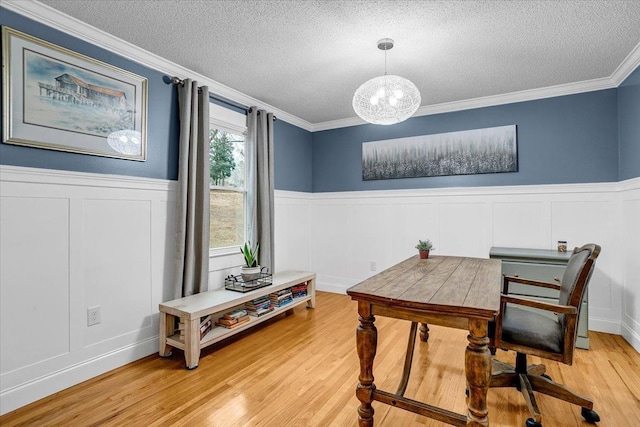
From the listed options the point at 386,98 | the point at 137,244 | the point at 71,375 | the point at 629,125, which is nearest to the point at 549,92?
the point at 629,125

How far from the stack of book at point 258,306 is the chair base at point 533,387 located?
1.98m

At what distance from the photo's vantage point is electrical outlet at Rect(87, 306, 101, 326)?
7.34 feet

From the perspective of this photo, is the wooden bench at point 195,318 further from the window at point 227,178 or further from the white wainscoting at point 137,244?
the window at point 227,178

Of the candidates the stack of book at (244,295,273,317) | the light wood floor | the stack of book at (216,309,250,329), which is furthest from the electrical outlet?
the stack of book at (244,295,273,317)

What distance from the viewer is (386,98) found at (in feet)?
7.47

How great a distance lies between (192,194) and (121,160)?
0.59 m

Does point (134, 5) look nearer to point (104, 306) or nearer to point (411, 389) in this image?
point (104, 306)

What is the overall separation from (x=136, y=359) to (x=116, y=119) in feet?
6.17

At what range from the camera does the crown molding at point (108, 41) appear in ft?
6.33

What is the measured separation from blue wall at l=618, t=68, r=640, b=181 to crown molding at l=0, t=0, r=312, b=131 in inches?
144

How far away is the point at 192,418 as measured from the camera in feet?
5.82

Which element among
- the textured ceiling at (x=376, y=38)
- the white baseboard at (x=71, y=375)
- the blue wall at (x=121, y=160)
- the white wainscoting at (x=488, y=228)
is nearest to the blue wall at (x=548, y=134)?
the white wainscoting at (x=488, y=228)

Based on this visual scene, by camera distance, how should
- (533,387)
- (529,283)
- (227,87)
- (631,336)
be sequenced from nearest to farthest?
1. (533,387)
2. (529,283)
3. (631,336)
4. (227,87)

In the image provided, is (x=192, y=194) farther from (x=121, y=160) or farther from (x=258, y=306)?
(x=258, y=306)
